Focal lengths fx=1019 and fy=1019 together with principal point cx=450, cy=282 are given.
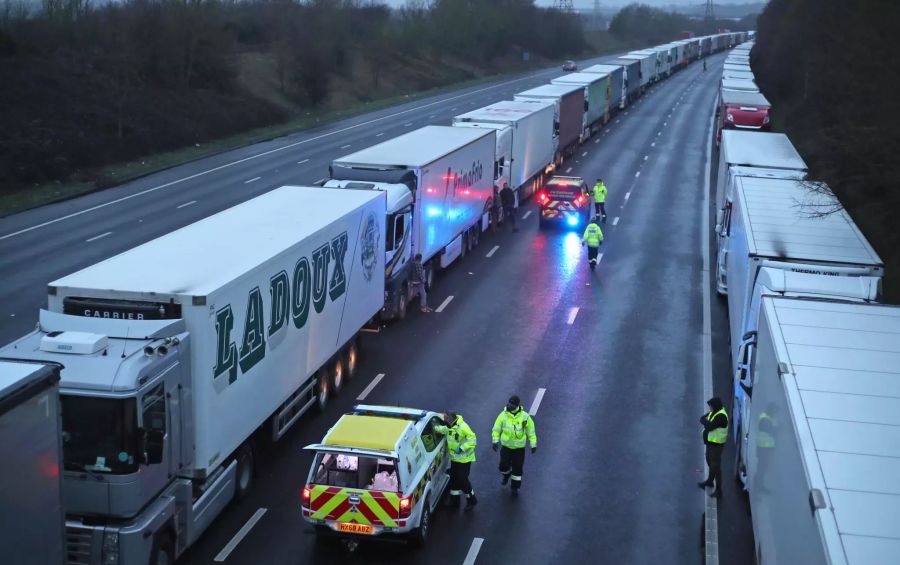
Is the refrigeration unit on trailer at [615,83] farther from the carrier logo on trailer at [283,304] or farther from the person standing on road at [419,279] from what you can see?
the carrier logo on trailer at [283,304]

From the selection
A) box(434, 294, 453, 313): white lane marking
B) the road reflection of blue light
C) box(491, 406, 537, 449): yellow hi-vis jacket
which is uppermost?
box(491, 406, 537, 449): yellow hi-vis jacket

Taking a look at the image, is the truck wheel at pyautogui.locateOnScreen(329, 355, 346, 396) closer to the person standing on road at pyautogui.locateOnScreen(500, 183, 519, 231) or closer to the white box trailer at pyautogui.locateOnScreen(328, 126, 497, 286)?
the white box trailer at pyautogui.locateOnScreen(328, 126, 497, 286)

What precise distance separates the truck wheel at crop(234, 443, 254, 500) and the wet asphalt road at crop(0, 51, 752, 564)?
0.21 metres

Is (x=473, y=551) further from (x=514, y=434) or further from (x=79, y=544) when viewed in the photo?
(x=79, y=544)

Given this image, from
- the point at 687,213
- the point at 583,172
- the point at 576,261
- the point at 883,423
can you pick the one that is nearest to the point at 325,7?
the point at 583,172

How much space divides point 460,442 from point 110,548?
5216 millimetres

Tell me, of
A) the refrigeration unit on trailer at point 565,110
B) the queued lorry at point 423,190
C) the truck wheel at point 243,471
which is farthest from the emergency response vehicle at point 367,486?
the refrigeration unit on trailer at point 565,110

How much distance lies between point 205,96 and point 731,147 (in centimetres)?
4205

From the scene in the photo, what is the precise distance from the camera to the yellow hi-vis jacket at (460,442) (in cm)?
1472

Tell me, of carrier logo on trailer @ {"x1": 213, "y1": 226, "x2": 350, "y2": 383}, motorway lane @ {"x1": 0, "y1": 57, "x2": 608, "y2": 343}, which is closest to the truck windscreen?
carrier logo on trailer @ {"x1": 213, "y1": 226, "x2": 350, "y2": 383}

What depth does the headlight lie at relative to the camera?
11.4 metres

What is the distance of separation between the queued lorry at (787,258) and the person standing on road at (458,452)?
4.27m

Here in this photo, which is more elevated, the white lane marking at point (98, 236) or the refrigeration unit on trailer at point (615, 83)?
the refrigeration unit on trailer at point (615, 83)

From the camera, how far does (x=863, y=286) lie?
17.4 metres
